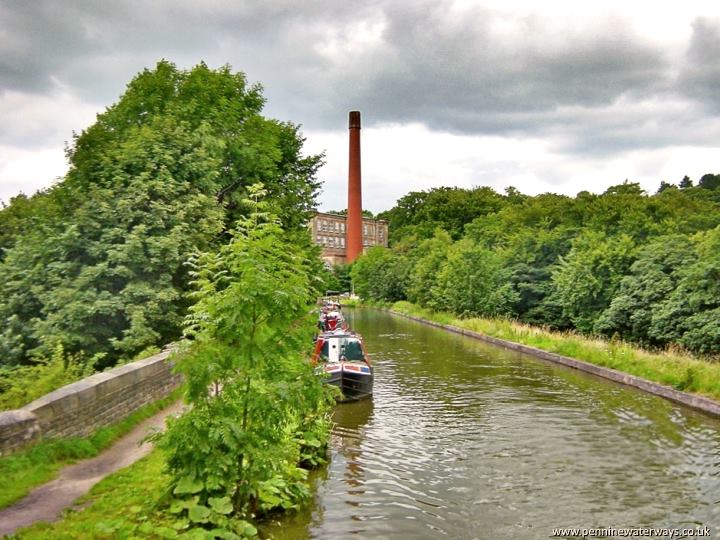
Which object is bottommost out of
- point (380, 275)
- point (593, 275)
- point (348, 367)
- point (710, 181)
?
point (348, 367)

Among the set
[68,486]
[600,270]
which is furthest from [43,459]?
[600,270]

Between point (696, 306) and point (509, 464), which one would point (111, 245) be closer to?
point (509, 464)

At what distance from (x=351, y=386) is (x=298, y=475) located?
8555 mm

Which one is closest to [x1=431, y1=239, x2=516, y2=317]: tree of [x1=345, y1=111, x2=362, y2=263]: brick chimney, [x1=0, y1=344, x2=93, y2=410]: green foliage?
[x1=0, y1=344, x2=93, y2=410]: green foliage

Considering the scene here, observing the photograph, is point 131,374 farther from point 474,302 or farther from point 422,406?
point 474,302

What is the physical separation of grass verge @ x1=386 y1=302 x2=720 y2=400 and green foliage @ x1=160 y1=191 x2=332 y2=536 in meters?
14.3

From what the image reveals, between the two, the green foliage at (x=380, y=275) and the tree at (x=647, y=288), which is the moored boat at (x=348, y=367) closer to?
the tree at (x=647, y=288)

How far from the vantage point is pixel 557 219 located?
43.1 m

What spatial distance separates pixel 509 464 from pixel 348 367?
7.55 metres

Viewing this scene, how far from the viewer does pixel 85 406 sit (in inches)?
397

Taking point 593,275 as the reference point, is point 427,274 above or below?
below

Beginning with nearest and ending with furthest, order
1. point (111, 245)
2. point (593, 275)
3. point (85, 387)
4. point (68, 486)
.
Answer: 1. point (68, 486)
2. point (85, 387)
3. point (111, 245)
4. point (593, 275)

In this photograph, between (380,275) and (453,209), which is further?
(453,209)

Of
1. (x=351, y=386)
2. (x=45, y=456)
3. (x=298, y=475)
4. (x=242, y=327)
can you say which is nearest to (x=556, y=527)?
(x=298, y=475)
